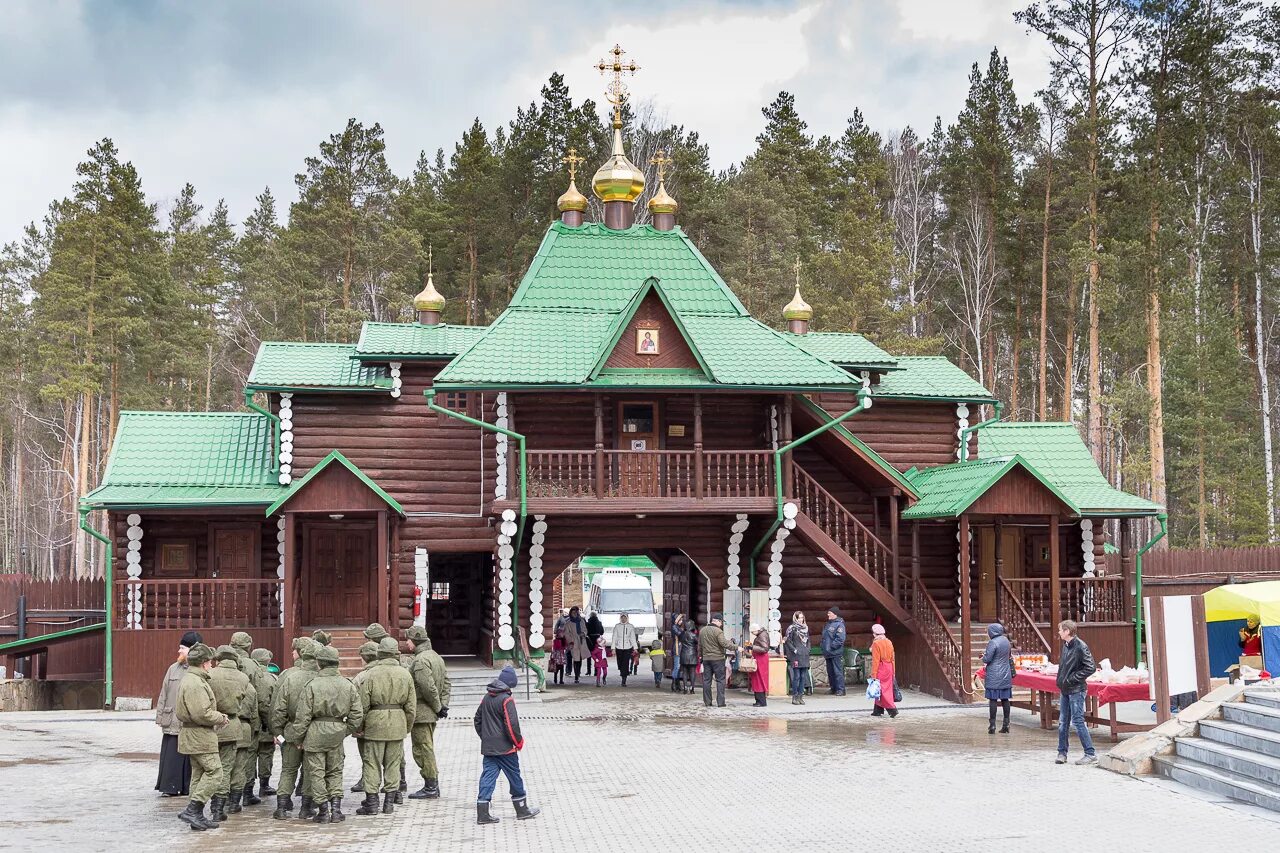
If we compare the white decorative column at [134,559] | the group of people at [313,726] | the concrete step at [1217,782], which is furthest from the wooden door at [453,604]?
the concrete step at [1217,782]

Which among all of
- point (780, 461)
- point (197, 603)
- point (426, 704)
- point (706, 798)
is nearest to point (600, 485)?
point (780, 461)

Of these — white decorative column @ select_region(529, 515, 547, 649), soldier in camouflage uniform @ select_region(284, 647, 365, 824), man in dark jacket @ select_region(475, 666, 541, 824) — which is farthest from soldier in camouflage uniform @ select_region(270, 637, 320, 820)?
white decorative column @ select_region(529, 515, 547, 649)

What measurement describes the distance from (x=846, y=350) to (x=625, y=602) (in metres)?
14.6

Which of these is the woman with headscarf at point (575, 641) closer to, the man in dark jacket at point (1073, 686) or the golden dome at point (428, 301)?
the golden dome at point (428, 301)

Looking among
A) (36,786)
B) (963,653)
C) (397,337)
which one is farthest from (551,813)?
(397,337)

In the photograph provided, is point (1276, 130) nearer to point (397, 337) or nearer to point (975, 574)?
point (975, 574)

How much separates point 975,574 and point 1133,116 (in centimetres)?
1944

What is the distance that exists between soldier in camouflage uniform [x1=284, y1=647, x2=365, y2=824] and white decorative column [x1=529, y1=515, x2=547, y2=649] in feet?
36.5

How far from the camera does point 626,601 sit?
38.6 m

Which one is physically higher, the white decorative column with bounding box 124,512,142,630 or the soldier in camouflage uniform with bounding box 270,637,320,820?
the white decorative column with bounding box 124,512,142,630

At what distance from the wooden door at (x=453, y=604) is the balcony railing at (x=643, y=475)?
18.9 feet

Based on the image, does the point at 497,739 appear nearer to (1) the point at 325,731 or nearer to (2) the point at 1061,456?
(1) the point at 325,731

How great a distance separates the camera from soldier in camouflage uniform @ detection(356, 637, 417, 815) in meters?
12.9

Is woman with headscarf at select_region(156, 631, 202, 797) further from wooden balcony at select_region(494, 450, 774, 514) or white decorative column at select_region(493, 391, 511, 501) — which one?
white decorative column at select_region(493, 391, 511, 501)
